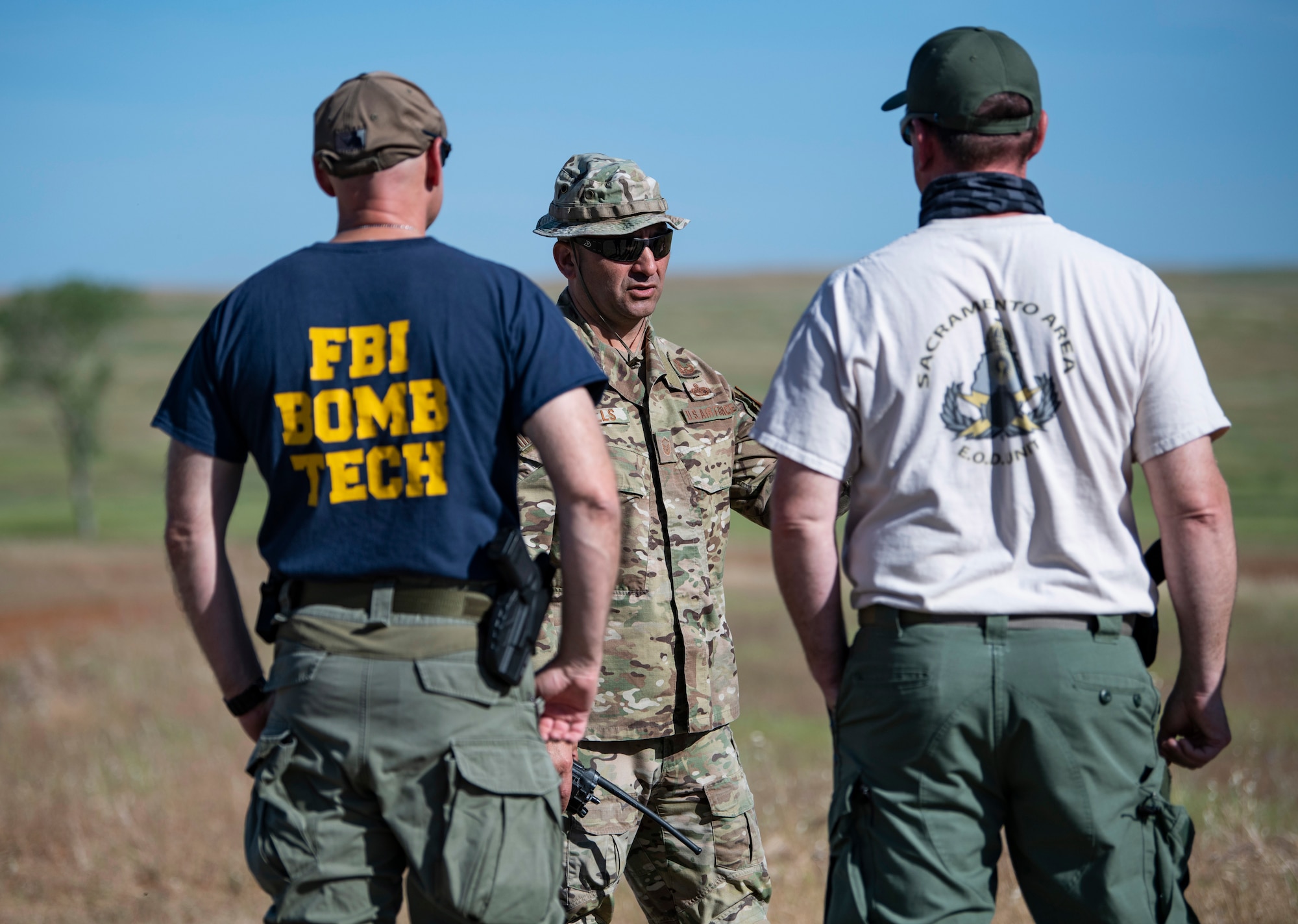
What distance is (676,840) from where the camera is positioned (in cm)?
356

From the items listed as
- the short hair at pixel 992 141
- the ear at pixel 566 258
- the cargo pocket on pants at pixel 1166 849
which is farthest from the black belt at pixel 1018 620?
the ear at pixel 566 258

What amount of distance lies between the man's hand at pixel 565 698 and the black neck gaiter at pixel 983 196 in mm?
1202

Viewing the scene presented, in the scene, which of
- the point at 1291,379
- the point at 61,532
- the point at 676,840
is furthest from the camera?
the point at 1291,379

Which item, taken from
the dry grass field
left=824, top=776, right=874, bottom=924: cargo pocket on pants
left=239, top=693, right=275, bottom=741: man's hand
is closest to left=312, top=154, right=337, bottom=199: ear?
left=239, top=693, right=275, bottom=741: man's hand

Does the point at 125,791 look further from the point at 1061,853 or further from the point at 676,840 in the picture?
the point at 1061,853

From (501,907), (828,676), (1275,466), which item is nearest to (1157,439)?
(828,676)

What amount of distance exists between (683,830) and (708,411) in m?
1.25

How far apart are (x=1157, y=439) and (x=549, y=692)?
1.33m

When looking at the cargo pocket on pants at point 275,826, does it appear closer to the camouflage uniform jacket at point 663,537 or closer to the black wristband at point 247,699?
the black wristband at point 247,699

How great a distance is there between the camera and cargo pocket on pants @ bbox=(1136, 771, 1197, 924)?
2.33 metres

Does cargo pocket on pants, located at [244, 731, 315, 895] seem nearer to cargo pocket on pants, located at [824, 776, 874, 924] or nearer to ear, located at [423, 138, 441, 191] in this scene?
cargo pocket on pants, located at [824, 776, 874, 924]

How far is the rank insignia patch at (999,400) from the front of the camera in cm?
237

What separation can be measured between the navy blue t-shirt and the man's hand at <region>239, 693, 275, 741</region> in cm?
38

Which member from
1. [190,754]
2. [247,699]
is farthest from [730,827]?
[190,754]
